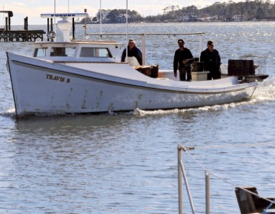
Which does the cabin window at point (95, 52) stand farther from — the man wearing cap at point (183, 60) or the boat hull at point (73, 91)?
the man wearing cap at point (183, 60)

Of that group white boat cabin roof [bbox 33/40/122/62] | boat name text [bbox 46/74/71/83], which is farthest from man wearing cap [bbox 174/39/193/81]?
boat name text [bbox 46/74/71/83]

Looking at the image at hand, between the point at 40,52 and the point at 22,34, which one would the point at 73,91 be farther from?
the point at 22,34

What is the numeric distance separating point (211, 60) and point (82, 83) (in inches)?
184

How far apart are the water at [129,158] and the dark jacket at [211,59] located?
115 centimetres

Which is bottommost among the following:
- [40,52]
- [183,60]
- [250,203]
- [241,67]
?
[241,67]

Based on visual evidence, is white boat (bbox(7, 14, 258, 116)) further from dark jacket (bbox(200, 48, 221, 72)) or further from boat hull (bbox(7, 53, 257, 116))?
dark jacket (bbox(200, 48, 221, 72))

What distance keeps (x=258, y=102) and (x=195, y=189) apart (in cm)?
1372

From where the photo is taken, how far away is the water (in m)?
13.4

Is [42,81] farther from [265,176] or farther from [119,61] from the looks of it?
[265,176]

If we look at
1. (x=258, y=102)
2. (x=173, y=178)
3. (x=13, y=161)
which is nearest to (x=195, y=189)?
(x=173, y=178)

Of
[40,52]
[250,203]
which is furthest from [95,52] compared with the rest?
[250,203]

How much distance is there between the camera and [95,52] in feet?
76.0

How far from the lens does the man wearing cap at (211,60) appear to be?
25312mm

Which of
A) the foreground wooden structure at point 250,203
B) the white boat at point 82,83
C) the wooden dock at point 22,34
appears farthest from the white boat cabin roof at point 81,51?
the wooden dock at point 22,34
